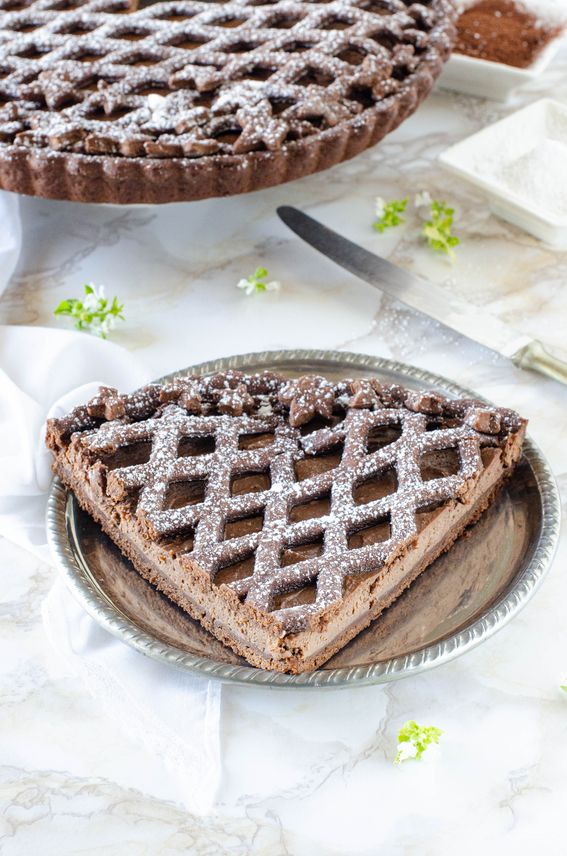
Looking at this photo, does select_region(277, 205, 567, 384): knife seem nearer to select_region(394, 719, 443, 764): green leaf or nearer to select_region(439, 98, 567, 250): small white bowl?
select_region(439, 98, 567, 250): small white bowl

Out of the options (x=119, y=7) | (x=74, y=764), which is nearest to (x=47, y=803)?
(x=74, y=764)

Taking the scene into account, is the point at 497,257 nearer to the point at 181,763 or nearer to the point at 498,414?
the point at 498,414

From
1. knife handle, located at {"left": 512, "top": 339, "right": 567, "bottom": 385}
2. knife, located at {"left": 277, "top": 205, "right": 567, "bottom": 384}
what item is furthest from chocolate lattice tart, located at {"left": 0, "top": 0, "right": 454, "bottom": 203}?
knife handle, located at {"left": 512, "top": 339, "right": 567, "bottom": 385}

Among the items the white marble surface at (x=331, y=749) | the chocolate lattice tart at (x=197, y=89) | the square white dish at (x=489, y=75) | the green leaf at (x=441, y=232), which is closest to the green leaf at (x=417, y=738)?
the white marble surface at (x=331, y=749)

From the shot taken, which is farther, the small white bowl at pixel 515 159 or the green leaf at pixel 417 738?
the small white bowl at pixel 515 159

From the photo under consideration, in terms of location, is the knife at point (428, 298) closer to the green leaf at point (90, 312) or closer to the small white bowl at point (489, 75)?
the green leaf at point (90, 312)
